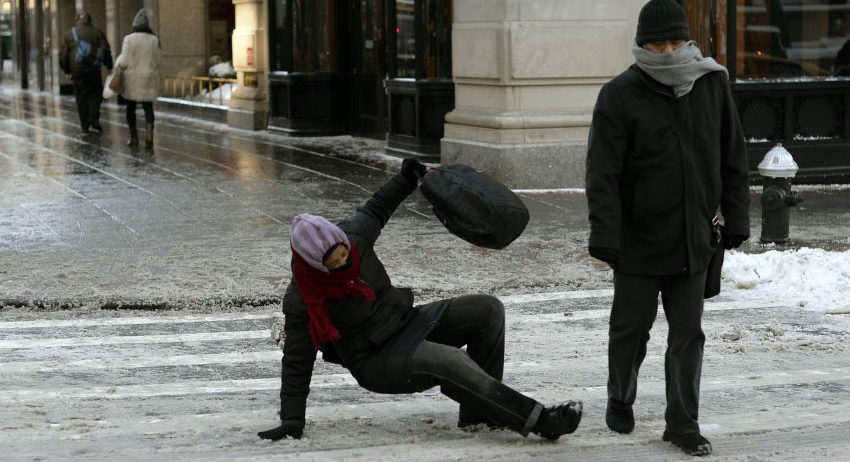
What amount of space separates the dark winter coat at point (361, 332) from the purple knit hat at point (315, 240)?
0.24 m

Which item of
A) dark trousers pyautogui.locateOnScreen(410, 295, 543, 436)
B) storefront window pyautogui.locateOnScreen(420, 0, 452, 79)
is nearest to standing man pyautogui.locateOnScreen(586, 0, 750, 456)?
dark trousers pyautogui.locateOnScreen(410, 295, 543, 436)

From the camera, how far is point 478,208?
5.43 m

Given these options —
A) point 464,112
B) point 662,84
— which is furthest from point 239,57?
point 662,84

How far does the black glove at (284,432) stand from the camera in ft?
18.2

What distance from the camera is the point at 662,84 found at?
17.7 feet

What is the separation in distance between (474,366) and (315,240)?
0.81 m

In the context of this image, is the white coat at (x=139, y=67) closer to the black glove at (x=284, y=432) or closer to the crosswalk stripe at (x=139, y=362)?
the crosswalk stripe at (x=139, y=362)

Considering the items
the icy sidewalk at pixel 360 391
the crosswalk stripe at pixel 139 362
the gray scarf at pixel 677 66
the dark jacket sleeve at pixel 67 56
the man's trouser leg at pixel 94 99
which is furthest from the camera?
the dark jacket sleeve at pixel 67 56

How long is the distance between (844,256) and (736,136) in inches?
168

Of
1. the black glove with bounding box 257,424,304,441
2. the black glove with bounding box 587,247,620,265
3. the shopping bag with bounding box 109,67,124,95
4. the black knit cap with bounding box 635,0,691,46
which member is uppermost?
the black knit cap with bounding box 635,0,691,46

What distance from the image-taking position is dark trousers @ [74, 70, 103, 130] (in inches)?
911

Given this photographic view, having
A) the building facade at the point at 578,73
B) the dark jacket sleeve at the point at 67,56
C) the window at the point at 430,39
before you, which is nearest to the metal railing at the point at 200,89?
the dark jacket sleeve at the point at 67,56

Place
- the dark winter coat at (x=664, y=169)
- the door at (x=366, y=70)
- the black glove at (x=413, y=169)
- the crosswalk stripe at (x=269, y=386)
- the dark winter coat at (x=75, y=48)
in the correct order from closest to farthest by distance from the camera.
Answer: the dark winter coat at (x=664, y=169) < the black glove at (x=413, y=169) < the crosswalk stripe at (x=269, y=386) < the door at (x=366, y=70) < the dark winter coat at (x=75, y=48)

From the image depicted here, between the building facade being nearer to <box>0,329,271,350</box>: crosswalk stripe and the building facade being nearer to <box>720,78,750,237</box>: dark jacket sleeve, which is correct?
<box>0,329,271,350</box>: crosswalk stripe
